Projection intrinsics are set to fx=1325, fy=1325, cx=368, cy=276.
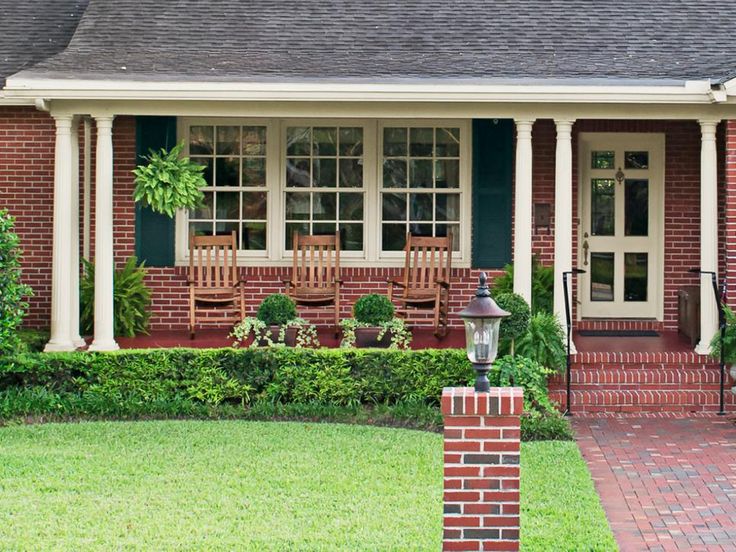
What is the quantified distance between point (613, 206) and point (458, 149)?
5.91 feet

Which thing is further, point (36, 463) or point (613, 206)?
point (613, 206)

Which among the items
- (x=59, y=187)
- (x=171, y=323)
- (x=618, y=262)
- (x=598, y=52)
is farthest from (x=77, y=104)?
(x=618, y=262)

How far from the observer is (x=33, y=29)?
14.9 metres

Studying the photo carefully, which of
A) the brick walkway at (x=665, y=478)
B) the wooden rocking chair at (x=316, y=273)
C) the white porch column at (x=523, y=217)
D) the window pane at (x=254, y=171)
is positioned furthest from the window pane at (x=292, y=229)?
the brick walkway at (x=665, y=478)

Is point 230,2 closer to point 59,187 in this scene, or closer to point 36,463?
point 59,187

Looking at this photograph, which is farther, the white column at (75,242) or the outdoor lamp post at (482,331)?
the white column at (75,242)

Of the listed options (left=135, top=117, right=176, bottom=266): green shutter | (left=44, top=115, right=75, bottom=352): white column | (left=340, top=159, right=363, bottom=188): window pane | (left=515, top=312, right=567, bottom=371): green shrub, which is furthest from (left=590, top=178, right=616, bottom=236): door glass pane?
(left=44, top=115, right=75, bottom=352): white column

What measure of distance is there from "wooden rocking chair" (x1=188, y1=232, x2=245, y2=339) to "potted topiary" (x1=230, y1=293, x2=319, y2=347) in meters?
0.59

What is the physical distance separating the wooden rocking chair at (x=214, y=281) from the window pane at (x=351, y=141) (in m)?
1.64

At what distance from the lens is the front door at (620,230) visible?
1423 centimetres

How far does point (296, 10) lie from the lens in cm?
1431

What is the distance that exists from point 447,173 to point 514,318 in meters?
3.32

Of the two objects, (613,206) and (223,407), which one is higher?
(613,206)

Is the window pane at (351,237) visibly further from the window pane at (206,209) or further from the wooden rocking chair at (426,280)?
the window pane at (206,209)
